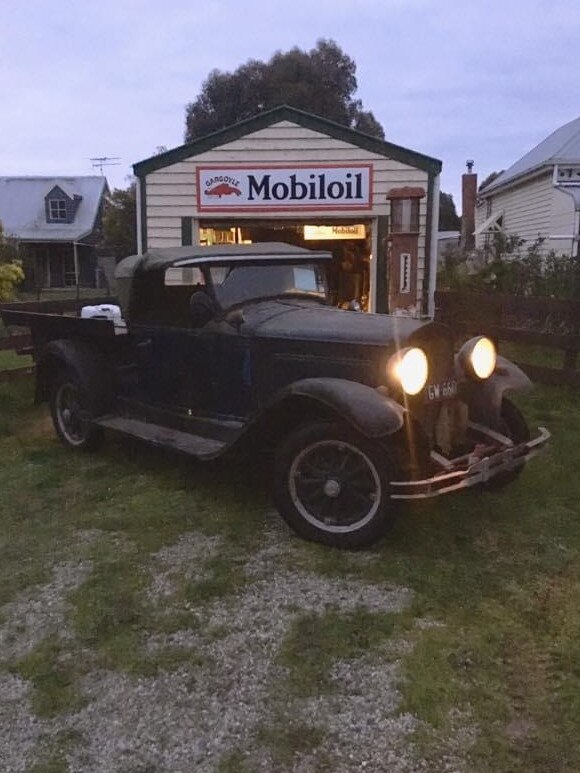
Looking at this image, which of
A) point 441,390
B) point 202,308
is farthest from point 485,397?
point 202,308

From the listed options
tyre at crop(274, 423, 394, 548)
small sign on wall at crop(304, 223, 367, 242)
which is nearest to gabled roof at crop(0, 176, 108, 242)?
small sign on wall at crop(304, 223, 367, 242)

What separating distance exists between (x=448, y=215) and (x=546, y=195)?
3607 centimetres

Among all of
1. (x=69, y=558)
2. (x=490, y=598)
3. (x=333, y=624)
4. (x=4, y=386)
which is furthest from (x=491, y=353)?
(x=4, y=386)

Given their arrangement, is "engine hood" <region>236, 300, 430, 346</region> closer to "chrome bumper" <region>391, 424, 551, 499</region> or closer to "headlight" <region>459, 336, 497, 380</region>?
"headlight" <region>459, 336, 497, 380</region>

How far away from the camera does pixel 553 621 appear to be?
3.43 metres

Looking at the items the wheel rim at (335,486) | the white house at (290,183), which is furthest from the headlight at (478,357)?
the white house at (290,183)

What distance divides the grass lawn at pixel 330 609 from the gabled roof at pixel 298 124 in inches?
245

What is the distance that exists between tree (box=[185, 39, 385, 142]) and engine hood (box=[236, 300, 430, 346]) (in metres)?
33.4

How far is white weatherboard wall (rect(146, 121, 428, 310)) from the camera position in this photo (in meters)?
11.0

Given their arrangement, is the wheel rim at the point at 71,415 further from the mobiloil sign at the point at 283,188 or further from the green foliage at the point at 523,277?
the green foliage at the point at 523,277

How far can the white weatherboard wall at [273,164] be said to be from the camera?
11.0 metres

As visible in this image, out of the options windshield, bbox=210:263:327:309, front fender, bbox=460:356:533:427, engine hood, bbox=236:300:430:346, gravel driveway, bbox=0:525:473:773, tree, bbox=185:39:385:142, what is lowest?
gravel driveway, bbox=0:525:473:773

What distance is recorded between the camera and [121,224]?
3297cm

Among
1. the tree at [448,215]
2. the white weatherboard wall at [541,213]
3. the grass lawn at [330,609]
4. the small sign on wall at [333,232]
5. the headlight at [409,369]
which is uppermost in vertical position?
the tree at [448,215]
